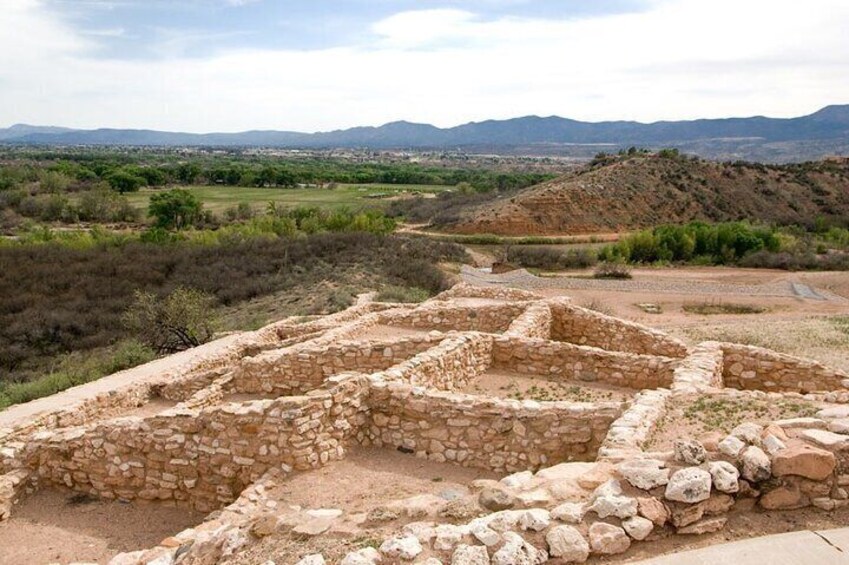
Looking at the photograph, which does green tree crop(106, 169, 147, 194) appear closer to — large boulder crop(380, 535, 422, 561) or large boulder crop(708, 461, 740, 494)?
large boulder crop(380, 535, 422, 561)

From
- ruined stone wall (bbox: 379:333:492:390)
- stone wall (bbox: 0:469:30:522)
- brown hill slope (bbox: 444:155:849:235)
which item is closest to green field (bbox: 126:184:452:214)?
brown hill slope (bbox: 444:155:849:235)

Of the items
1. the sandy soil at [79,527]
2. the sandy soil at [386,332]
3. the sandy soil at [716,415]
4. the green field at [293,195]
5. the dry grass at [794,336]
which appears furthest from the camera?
the green field at [293,195]

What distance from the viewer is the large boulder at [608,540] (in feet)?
13.8

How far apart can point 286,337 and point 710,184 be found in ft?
184

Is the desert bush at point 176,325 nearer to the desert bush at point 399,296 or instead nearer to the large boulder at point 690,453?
the desert bush at point 399,296

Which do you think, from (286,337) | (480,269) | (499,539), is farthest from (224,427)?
(480,269)

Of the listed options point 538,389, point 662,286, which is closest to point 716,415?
point 538,389

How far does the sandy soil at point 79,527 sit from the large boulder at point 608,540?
193 inches

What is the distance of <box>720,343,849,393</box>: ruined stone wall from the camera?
31.1 ft

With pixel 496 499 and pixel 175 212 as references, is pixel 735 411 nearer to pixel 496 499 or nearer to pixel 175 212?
pixel 496 499

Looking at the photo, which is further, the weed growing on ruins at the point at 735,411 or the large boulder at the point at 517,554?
the weed growing on ruins at the point at 735,411

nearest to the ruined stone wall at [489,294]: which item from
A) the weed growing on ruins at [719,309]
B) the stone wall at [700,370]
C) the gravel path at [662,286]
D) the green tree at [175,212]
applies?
the stone wall at [700,370]

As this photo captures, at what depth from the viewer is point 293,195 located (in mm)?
78625

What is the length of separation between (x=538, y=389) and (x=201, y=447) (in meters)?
4.81
